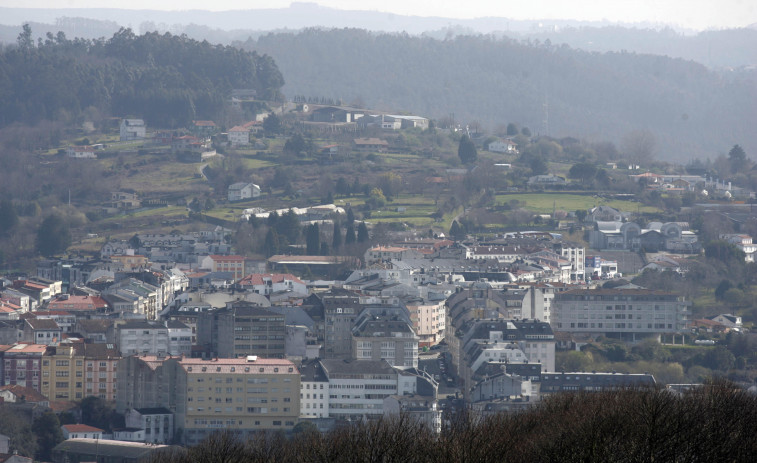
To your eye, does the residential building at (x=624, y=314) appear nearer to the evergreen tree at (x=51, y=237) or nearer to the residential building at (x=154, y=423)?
the residential building at (x=154, y=423)

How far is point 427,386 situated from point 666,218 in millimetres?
34900

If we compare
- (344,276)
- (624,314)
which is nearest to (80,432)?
(624,314)

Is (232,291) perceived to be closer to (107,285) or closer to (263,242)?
(107,285)

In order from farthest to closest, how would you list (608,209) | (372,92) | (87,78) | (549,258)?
(372,92)
(87,78)
(608,209)
(549,258)

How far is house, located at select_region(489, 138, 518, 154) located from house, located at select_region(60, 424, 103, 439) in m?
53.7

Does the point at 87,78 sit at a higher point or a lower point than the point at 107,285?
higher

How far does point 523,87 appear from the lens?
138m

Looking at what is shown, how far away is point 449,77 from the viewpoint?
137m

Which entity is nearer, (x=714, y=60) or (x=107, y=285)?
(x=107, y=285)

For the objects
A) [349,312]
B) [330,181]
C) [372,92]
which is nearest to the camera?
[349,312]

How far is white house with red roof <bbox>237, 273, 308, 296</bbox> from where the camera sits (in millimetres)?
53281

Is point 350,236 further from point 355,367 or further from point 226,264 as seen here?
point 355,367

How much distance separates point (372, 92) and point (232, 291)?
82.0 metres

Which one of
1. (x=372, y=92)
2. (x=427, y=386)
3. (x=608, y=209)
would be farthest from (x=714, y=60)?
(x=427, y=386)
